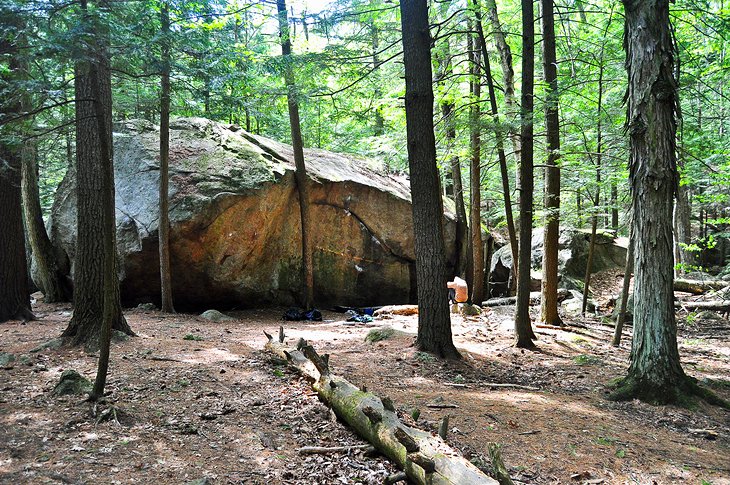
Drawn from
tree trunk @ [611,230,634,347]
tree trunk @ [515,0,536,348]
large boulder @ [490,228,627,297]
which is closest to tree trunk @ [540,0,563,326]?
tree trunk @ [515,0,536,348]

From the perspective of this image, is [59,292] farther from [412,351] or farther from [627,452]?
[627,452]

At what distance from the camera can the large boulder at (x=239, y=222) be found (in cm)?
1179

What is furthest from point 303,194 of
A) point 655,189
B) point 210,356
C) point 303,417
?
point 655,189

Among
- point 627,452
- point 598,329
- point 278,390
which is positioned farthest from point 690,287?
point 278,390

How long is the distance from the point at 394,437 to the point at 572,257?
50.6 ft

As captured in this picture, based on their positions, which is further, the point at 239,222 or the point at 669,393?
the point at 239,222

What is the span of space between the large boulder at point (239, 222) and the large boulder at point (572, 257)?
4850mm

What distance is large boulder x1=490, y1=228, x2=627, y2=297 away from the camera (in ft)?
56.5

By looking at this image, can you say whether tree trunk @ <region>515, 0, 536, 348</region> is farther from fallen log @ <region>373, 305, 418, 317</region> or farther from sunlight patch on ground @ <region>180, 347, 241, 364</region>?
sunlight patch on ground @ <region>180, 347, 241, 364</region>

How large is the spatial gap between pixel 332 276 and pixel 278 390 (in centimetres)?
897

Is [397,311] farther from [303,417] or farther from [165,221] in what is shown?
[303,417]

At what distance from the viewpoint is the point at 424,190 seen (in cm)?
754

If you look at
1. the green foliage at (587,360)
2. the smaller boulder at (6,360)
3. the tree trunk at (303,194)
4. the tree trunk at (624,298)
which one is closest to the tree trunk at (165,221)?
the tree trunk at (303,194)

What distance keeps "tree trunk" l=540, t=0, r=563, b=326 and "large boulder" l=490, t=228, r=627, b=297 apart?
6.12 m
